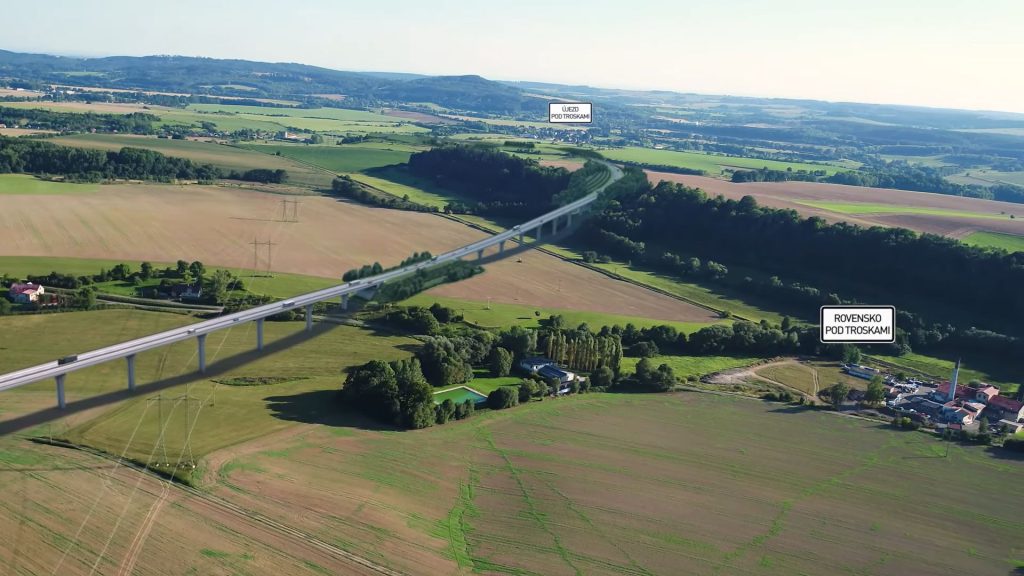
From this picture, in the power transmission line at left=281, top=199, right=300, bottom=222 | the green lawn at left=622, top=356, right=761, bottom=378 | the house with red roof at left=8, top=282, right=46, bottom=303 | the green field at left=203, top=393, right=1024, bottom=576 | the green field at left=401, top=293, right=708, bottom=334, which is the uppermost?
the power transmission line at left=281, top=199, right=300, bottom=222

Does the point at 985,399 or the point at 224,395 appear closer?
the point at 224,395

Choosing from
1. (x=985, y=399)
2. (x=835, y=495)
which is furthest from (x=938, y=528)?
(x=985, y=399)

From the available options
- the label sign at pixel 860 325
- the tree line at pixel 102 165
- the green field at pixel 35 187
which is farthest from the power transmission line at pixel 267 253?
the label sign at pixel 860 325

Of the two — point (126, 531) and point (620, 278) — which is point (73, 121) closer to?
point (620, 278)

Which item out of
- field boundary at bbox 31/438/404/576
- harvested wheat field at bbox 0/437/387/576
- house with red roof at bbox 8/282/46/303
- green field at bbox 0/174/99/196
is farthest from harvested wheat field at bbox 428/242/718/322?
green field at bbox 0/174/99/196

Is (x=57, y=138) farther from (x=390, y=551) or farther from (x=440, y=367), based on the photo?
(x=390, y=551)

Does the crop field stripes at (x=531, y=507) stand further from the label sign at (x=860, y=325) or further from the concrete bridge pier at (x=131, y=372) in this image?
the label sign at (x=860, y=325)

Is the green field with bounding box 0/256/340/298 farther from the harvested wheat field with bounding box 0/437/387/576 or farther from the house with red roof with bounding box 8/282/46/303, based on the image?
the harvested wheat field with bounding box 0/437/387/576
